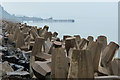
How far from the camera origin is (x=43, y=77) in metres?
1.35

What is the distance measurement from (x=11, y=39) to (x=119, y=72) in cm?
200

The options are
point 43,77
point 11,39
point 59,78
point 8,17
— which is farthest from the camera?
point 8,17

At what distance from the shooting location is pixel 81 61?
1.08 m

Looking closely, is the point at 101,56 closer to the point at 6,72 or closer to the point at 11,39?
the point at 6,72

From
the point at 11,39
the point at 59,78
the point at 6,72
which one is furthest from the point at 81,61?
the point at 11,39

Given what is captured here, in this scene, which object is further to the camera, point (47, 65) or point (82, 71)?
point (47, 65)

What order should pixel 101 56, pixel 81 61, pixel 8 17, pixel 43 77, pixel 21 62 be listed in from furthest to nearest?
1. pixel 8 17
2. pixel 21 62
3. pixel 101 56
4. pixel 43 77
5. pixel 81 61

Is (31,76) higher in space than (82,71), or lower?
lower

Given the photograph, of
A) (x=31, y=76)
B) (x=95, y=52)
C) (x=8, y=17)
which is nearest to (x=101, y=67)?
(x=95, y=52)

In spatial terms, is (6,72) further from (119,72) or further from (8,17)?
(8,17)

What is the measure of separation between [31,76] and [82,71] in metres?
0.54

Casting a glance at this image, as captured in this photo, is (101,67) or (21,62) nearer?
(101,67)

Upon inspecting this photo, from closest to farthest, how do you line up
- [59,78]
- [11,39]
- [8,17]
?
[59,78], [11,39], [8,17]

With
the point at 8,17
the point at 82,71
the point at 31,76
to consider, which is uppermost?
the point at 8,17
